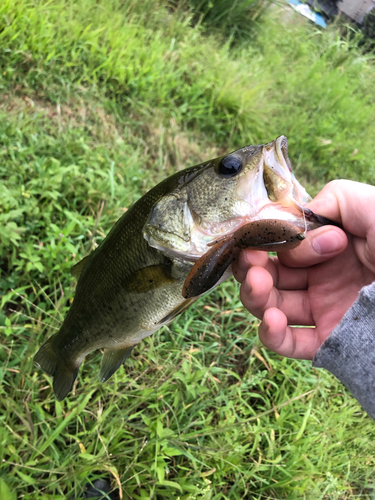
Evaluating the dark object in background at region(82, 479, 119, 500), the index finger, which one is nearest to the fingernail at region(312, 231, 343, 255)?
the index finger

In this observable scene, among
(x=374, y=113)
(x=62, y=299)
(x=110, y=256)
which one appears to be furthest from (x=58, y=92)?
(x=374, y=113)

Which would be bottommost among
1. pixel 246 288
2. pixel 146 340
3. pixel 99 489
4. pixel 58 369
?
pixel 99 489

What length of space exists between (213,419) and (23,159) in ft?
7.39

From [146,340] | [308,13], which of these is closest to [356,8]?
[308,13]

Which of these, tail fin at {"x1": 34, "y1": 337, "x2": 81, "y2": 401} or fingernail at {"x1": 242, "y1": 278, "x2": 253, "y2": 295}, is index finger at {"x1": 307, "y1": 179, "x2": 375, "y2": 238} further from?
tail fin at {"x1": 34, "y1": 337, "x2": 81, "y2": 401}

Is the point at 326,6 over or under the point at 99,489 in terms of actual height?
over

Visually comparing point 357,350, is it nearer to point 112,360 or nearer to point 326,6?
point 112,360

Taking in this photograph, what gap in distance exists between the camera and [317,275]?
1.62 meters

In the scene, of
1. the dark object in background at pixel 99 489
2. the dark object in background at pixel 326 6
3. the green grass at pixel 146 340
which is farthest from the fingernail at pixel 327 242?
the dark object in background at pixel 326 6

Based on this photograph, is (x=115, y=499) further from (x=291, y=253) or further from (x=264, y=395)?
(x=291, y=253)

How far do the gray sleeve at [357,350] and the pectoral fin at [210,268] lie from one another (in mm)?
503

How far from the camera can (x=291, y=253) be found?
1.48 m

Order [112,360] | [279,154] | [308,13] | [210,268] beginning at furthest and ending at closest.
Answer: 1. [308,13]
2. [112,360]
3. [279,154]
4. [210,268]

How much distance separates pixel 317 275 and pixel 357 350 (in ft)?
1.51
